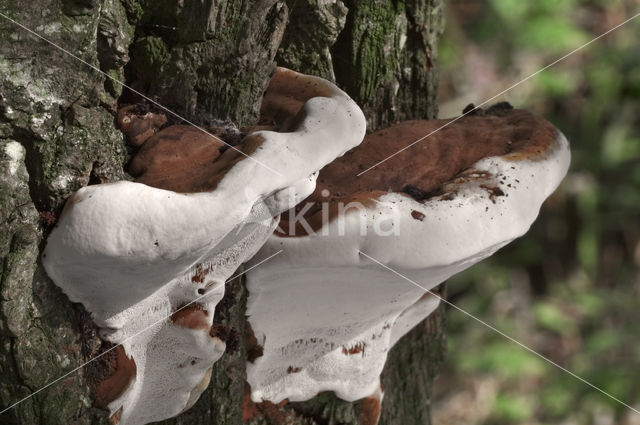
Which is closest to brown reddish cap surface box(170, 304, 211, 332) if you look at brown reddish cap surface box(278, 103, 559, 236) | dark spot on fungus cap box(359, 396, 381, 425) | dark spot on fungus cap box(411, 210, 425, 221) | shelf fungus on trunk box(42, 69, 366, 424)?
shelf fungus on trunk box(42, 69, 366, 424)

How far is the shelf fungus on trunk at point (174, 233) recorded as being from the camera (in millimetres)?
1388

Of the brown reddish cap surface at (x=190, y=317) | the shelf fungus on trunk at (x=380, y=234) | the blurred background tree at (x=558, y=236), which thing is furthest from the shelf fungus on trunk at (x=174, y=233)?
the blurred background tree at (x=558, y=236)

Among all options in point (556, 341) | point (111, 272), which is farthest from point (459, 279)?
point (111, 272)

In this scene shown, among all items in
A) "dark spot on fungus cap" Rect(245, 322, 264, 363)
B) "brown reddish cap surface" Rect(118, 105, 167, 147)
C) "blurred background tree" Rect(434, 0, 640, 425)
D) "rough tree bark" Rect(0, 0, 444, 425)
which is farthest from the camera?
"blurred background tree" Rect(434, 0, 640, 425)

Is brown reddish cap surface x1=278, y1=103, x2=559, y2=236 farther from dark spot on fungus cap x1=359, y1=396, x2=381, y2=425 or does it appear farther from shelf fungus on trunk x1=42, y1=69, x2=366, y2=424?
dark spot on fungus cap x1=359, y1=396, x2=381, y2=425

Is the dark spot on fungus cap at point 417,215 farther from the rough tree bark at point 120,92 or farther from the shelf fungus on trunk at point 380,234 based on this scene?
the rough tree bark at point 120,92

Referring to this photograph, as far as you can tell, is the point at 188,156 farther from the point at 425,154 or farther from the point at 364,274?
the point at 425,154

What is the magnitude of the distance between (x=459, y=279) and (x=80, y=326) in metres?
4.59

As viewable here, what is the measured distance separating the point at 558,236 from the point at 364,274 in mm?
4779

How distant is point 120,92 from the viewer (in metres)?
1.70

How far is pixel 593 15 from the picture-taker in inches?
251

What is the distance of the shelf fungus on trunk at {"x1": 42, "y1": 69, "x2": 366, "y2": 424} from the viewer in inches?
54.6

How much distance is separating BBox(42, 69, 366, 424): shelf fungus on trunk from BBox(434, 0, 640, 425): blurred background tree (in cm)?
395

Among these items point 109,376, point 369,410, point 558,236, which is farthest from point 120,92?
point 558,236
